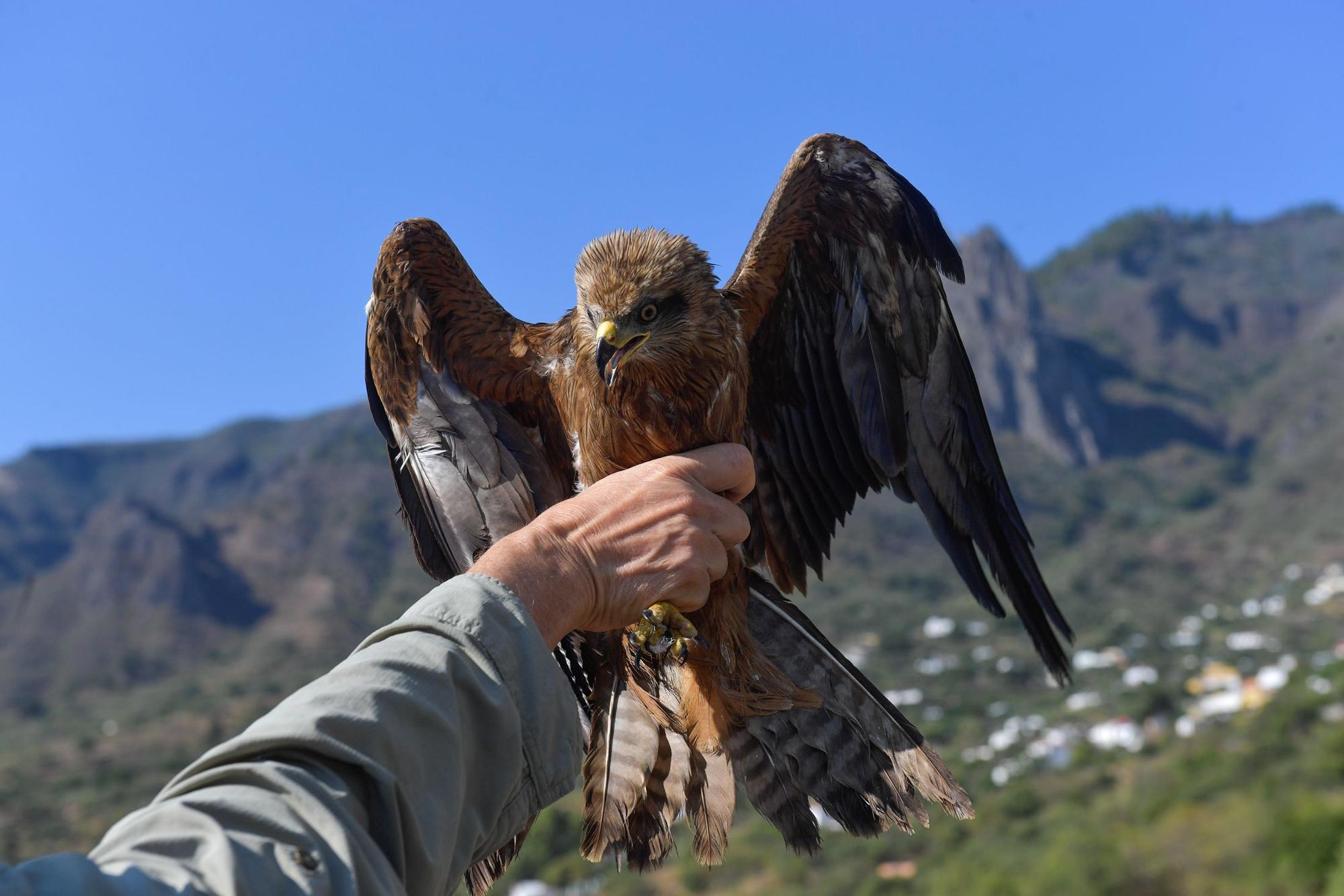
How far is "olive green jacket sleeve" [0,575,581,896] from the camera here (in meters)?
1.38

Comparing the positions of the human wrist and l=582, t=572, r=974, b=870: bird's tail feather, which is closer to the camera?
the human wrist

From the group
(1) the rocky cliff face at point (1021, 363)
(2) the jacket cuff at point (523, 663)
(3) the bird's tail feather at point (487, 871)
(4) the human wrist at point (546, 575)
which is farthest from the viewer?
(1) the rocky cliff face at point (1021, 363)

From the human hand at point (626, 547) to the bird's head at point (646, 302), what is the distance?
23.1 inches

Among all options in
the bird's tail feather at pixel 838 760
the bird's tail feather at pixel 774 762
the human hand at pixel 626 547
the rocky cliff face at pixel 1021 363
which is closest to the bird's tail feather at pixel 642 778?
the bird's tail feather at pixel 774 762

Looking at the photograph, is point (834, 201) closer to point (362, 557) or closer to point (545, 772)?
point (545, 772)

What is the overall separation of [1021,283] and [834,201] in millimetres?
105791

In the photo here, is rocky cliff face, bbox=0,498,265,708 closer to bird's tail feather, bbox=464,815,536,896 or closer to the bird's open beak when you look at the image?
bird's tail feather, bbox=464,815,536,896

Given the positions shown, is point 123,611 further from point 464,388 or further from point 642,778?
point 642,778

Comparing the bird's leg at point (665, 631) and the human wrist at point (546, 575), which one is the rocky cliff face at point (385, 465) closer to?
the bird's leg at point (665, 631)

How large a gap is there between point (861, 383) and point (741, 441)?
565 millimetres

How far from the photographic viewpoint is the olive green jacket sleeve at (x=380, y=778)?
54.4 inches

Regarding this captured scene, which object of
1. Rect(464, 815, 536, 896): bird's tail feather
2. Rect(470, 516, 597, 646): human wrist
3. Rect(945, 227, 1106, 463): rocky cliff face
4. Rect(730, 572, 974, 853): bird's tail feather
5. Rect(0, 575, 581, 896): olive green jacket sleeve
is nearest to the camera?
Rect(0, 575, 581, 896): olive green jacket sleeve

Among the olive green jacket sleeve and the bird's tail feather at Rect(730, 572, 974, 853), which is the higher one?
the olive green jacket sleeve

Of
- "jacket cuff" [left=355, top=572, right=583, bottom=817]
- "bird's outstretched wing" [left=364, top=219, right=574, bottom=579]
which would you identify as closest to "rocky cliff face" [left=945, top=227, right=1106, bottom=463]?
"bird's outstretched wing" [left=364, top=219, right=574, bottom=579]
